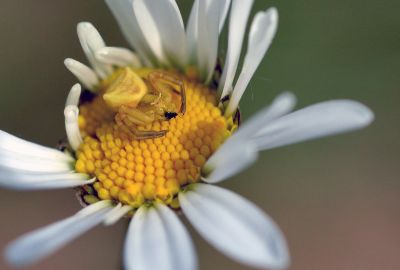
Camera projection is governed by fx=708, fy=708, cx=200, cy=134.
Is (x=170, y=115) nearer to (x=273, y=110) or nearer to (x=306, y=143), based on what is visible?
(x=273, y=110)

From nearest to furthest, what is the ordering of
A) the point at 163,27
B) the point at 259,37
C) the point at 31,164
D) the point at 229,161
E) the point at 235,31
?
the point at 229,161
the point at 259,37
the point at 235,31
the point at 31,164
the point at 163,27

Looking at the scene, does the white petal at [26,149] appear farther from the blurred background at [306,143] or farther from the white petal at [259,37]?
the blurred background at [306,143]

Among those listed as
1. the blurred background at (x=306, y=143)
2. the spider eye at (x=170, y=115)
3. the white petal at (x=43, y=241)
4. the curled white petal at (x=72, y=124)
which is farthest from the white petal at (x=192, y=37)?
the blurred background at (x=306, y=143)

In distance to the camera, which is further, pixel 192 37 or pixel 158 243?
pixel 192 37

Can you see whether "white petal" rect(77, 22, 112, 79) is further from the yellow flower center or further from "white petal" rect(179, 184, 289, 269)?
"white petal" rect(179, 184, 289, 269)

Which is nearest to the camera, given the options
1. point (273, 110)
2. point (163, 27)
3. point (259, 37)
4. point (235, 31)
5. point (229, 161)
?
point (273, 110)

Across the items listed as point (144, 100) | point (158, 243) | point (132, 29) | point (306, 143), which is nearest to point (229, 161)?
point (158, 243)
